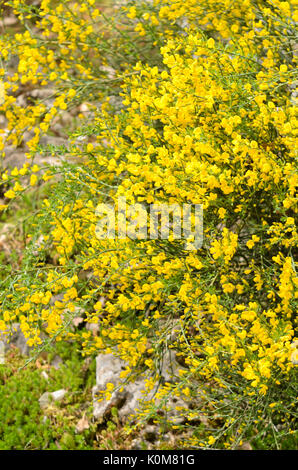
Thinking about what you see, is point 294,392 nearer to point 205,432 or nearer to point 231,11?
point 205,432

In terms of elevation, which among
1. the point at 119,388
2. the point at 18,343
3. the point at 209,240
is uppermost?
the point at 209,240

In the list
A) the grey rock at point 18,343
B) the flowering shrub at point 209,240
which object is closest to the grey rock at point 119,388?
the flowering shrub at point 209,240

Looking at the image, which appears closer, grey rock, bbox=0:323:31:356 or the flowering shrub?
the flowering shrub

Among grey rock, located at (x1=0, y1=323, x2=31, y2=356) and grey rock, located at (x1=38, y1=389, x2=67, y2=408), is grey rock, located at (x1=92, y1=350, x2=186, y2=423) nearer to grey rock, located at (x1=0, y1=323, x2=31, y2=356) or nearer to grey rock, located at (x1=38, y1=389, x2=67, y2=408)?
grey rock, located at (x1=38, y1=389, x2=67, y2=408)

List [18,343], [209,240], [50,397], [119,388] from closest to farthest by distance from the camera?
1. [209,240]
2. [119,388]
3. [50,397]
4. [18,343]

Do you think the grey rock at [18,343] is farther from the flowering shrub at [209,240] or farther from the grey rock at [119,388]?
the flowering shrub at [209,240]

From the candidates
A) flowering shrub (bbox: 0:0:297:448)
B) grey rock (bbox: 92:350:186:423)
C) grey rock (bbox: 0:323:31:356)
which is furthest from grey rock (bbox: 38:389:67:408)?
flowering shrub (bbox: 0:0:297:448)

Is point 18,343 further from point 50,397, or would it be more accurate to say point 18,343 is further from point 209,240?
point 209,240

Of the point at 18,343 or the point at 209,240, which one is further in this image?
the point at 18,343

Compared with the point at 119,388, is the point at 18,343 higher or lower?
lower

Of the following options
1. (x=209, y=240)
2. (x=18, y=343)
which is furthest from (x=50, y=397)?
(x=209, y=240)

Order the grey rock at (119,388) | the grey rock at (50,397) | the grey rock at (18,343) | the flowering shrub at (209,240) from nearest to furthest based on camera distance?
the flowering shrub at (209,240) → the grey rock at (119,388) → the grey rock at (50,397) → the grey rock at (18,343)

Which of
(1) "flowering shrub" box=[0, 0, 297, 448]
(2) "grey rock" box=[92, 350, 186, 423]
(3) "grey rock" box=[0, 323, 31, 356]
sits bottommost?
(3) "grey rock" box=[0, 323, 31, 356]
